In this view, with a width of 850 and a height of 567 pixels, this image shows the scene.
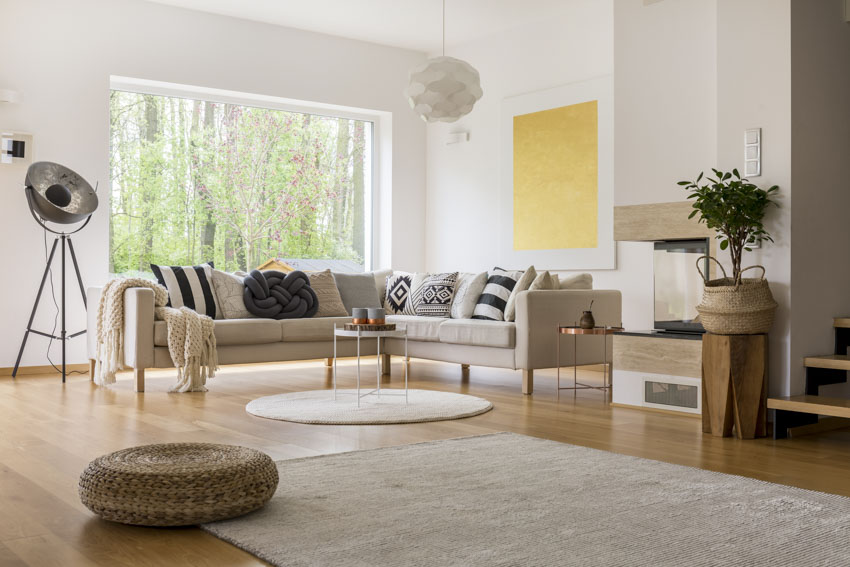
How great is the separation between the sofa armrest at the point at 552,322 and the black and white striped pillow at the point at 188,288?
7.50ft

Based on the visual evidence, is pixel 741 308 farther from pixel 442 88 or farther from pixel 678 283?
pixel 442 88

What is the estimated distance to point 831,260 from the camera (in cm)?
435

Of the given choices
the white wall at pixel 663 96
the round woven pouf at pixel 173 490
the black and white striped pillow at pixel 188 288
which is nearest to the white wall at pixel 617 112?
the white wall at pixel 663 96

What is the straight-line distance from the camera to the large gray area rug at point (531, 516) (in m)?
2.13

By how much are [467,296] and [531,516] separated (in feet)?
12.9

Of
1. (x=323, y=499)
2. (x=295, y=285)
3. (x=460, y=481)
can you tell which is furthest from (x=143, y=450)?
(x=295, y=285)

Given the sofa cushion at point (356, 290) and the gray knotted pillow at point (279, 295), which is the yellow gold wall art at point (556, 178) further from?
the gray knotted pillow at point (279, 295)

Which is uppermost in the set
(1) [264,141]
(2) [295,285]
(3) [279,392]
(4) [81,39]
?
(4) [81,39]

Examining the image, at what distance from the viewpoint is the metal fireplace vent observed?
4504mm

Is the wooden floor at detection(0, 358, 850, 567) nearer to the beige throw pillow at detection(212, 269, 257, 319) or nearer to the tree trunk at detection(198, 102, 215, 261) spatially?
the beige throw pillow at detection(212, 269, 257, 319)

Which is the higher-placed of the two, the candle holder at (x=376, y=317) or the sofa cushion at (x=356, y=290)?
the sofa cushion at (x=356, y=290)

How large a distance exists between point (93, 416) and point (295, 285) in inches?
91.7

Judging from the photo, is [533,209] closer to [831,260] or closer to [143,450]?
[831,260]

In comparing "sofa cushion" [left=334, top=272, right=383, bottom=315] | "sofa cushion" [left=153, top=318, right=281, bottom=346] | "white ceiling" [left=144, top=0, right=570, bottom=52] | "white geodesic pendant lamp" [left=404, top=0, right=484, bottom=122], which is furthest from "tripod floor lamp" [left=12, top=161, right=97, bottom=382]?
"white geodesic pendant lamp" [left=404, top=0, right=484, bottom=122]
